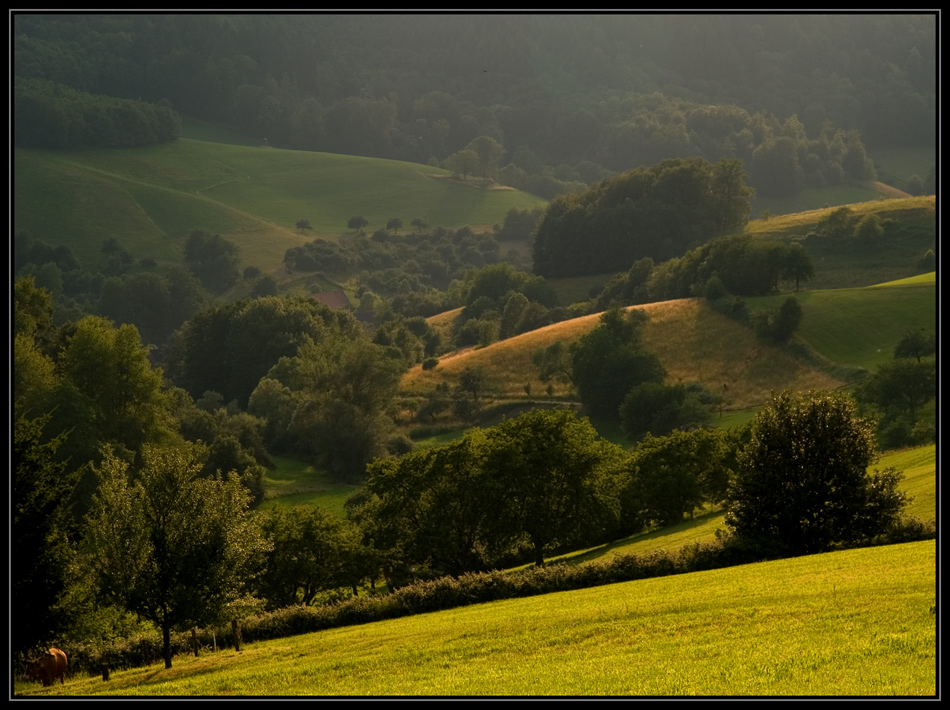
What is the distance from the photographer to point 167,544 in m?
34.0

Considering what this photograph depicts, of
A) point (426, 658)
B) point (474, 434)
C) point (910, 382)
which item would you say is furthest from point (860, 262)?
point (426, 658)

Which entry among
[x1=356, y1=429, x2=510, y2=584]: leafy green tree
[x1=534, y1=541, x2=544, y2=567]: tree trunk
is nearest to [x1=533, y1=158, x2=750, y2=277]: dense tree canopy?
[x1=356, y1=429, x2=510, y2=584]: leafy green tree

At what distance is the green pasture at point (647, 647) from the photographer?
2184cm

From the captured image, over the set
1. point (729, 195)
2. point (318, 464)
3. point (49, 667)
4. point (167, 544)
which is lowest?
point (318, 464)

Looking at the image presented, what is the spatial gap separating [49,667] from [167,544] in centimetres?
537

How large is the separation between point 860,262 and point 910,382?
70.4 meters

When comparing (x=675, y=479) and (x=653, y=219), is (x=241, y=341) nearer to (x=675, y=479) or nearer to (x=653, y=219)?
(x=675, y=479)

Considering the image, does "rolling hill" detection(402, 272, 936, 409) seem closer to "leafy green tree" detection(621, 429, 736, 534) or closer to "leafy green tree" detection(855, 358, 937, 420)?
"leafy green tree" detection(855, 358, 937, 420)

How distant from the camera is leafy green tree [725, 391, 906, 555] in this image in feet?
145

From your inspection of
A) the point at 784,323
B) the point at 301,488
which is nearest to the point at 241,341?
the point at 301,488

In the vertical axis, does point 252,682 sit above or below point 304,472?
above

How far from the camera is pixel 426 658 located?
95.3 feet
